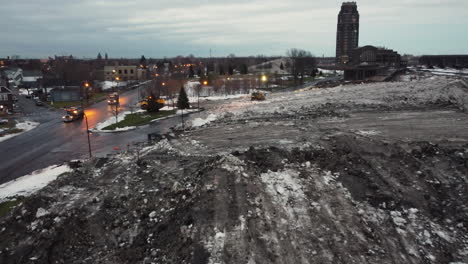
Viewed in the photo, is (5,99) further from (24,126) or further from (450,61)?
(450,61)

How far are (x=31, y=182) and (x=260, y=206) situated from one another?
1350 centimetres

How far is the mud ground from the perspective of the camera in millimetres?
11680

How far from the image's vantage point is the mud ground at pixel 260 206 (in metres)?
11.7

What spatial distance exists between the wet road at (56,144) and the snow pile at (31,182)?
108 cm

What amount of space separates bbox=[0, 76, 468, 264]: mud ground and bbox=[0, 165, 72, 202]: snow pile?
1316mm

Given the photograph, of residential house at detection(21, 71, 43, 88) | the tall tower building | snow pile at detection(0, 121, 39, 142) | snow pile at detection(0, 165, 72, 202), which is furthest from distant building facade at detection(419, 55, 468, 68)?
snow pile at detection(0, 165, 72, 202)

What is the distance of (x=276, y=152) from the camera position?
2008cm

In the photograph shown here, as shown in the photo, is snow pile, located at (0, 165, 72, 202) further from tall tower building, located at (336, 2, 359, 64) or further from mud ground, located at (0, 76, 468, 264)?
tall tower building, located at (336, 2, 359, 64)

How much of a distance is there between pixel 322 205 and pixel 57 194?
12598 mm

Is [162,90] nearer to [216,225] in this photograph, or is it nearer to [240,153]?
[240,153]

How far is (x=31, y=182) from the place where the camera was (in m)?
18.7

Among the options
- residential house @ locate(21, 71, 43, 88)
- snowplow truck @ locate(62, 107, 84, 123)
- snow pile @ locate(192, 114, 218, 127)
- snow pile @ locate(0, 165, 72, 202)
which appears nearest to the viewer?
snow pile @ locate(0, 165, 72, 202)

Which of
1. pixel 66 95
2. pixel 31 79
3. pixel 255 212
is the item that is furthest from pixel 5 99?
pixel 31 79

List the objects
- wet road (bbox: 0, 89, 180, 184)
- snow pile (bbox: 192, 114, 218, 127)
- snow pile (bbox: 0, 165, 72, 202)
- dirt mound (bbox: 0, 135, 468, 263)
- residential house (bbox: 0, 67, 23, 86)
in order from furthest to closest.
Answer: residential house (bbox: 0, 67, 23, 86) < snow pile (bbox: 192, 114, 218, 127) < wet road (bbox: 0, 89, 180, 184) < snow pile (bbox: 0, 165, 72, 202) < dirt mound (bbox: 0, 135, 468, 263)
